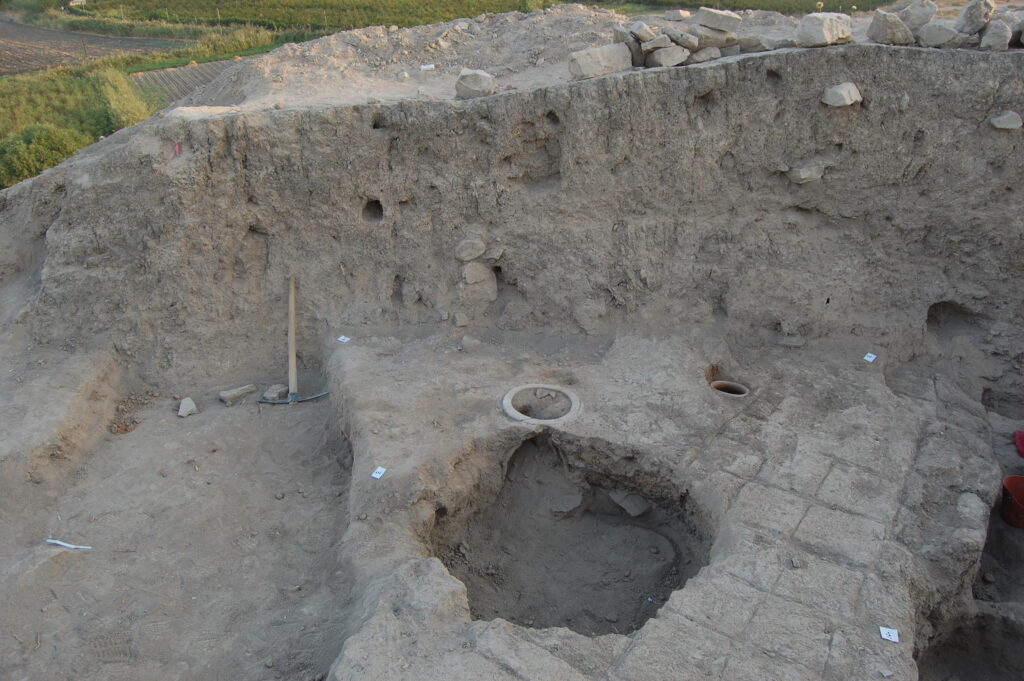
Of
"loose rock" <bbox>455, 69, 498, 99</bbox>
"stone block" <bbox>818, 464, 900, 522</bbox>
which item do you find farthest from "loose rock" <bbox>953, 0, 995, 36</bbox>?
"loose rock" <bbox>455, 69, 498, 99</bbox>

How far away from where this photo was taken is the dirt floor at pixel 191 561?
5.26m

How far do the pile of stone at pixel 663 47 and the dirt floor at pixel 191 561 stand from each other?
4.09 meters

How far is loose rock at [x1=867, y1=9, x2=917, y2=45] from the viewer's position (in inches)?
279

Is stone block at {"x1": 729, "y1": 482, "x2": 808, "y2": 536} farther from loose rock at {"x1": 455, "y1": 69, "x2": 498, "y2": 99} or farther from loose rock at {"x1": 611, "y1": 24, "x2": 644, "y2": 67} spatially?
loose rock at {"x1": 455, "y1": 69, "x2": 498, "y2": 99}

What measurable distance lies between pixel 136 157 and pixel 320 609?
4625 millimetres

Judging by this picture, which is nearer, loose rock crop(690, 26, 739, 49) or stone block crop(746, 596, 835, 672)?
stone block crop(746, 596, 835, 672)

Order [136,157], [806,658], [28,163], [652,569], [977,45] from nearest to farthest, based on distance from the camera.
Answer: [806,658] → [652,569] → [977,45] → [136,157] → [28,163]

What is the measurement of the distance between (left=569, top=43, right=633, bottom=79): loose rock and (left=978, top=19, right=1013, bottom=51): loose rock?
10.0 ft

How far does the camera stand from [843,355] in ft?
25.1

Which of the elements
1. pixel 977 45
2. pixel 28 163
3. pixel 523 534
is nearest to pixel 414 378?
pixel 523 534

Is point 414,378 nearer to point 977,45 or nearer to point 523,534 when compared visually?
point 523,534

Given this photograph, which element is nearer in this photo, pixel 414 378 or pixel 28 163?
pixel 414 378

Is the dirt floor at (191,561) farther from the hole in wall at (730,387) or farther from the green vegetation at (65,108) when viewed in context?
the green vegetation at (65,108)

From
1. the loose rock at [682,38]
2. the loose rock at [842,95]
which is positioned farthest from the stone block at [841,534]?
the loose rock at [682,38]
